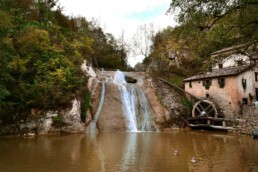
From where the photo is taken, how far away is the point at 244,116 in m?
32.2

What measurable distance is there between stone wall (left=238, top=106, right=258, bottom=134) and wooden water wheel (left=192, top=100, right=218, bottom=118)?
5.56 meters

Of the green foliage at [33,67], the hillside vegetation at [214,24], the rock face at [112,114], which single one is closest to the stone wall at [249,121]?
the rock face at [112,114]

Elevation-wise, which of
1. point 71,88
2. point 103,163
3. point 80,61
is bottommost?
point 103,163

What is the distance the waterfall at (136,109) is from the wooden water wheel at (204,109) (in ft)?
17.8

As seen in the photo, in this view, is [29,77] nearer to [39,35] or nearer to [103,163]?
[39,35]

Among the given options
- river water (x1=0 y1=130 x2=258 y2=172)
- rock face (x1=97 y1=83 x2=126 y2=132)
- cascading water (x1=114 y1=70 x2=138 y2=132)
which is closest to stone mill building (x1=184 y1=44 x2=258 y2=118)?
cascading water (x1=114 y1=70 x2=138 y2=132)

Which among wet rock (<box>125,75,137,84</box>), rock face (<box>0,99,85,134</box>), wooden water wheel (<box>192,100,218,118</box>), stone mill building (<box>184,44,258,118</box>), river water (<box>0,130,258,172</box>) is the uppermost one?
wet rock (<box>125,75,137,84</box>)

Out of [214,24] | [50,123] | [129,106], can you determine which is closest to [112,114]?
[129,106]

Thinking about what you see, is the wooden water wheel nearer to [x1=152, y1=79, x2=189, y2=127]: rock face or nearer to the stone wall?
[x1=152, y1=79, x2=189, y2=127]: rock face

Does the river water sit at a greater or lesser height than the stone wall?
lesser

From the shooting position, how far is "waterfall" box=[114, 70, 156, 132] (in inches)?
1468

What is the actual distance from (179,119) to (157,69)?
18844mm

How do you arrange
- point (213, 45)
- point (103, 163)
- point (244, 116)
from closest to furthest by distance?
point (213, 45), point (103, 163), point (244, 116)

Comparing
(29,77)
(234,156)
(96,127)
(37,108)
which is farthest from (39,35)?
(234,156)
